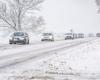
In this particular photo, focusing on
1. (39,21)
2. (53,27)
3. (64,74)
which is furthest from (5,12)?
(53,27)

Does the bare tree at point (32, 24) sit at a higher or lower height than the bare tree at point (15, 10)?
lower

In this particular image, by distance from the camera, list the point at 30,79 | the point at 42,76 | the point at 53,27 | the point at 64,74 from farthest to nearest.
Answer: the point at 53,27 → the point at 64,74 → the point at 42,76 → the point at 30,79

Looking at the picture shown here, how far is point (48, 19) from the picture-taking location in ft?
642

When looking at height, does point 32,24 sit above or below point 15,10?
below

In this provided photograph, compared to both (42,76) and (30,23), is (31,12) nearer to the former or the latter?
(30,23)

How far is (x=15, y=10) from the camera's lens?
52.2 m

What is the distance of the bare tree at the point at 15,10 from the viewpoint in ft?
167

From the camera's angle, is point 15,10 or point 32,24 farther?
point 32,24

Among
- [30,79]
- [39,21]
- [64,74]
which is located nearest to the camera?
[30,79]

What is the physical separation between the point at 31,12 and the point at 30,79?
151 feet

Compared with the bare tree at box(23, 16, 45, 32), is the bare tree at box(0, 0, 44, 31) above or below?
above

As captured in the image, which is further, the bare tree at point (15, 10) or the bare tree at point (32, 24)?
the bare tree at point (32, 24)

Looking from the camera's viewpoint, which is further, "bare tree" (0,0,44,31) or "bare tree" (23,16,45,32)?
"bare tree" (23,16,45,32)

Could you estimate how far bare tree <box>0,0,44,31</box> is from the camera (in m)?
50.9
